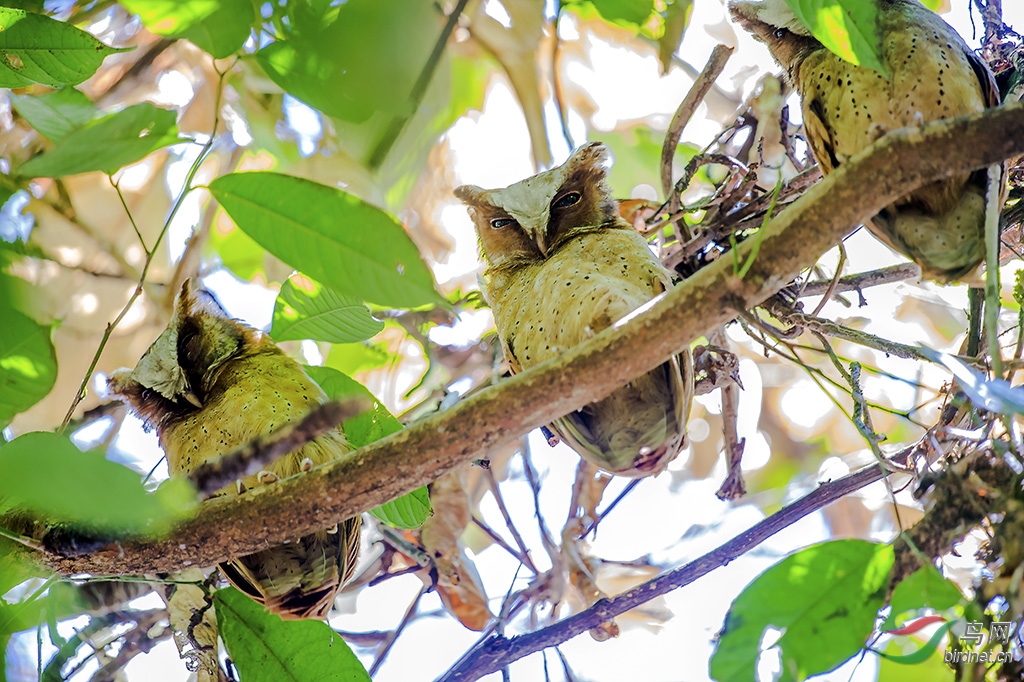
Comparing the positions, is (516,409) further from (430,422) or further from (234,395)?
(234,395)

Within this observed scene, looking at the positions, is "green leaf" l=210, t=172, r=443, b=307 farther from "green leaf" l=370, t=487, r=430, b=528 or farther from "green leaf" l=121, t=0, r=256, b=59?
"green leaf" l=370, t=487, r=430, b=528

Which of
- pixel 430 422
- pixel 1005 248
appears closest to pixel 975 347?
pixel 1005 248

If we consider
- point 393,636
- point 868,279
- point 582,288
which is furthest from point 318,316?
point 868,279

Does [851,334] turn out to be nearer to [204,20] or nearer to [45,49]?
[204,20]

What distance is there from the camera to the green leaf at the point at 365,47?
31.2 inches

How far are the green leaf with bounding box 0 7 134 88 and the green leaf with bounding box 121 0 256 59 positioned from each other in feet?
0.49

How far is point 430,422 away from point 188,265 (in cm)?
209

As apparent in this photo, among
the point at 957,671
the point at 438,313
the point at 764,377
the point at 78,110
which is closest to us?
the point at 957,671

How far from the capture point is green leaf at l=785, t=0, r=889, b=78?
107cm

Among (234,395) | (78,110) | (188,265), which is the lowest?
(234,395)

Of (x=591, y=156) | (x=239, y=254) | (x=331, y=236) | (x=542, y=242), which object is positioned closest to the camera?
(x=331, y=236)

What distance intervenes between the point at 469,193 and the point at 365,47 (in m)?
1.06

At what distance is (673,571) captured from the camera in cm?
168

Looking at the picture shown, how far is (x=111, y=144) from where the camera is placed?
4.17ft
